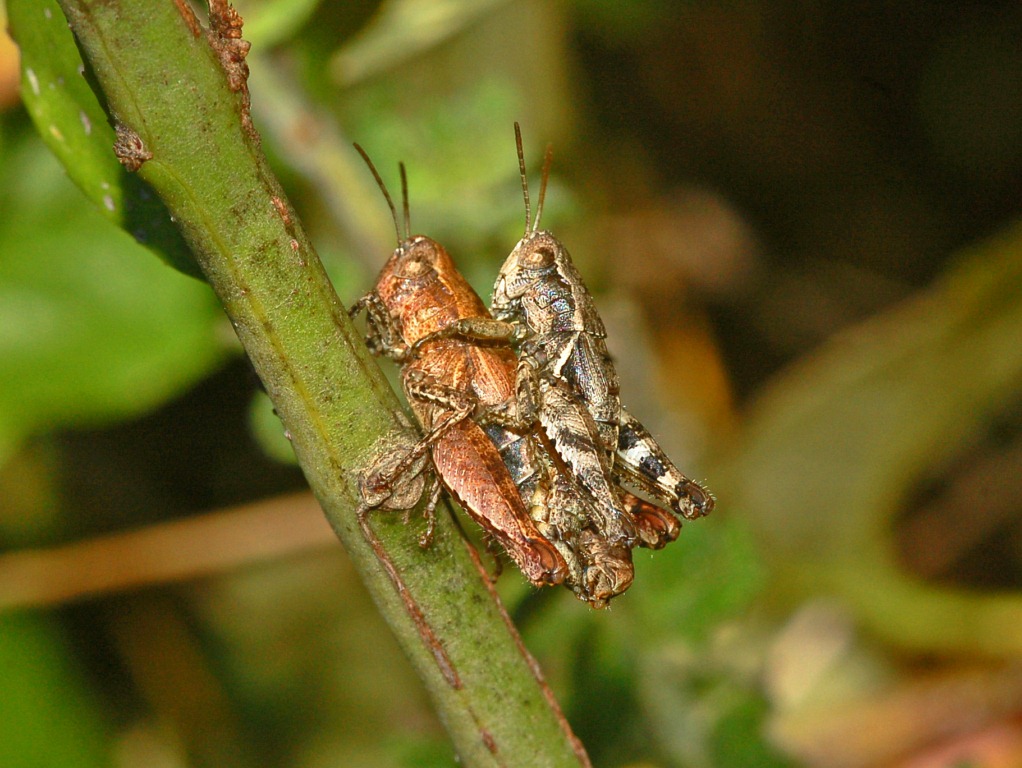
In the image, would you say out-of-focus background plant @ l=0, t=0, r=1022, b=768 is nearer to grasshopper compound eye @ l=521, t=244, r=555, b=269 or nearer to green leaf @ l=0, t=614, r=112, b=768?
green leaf @ l=0, t=614, r=112, b=768

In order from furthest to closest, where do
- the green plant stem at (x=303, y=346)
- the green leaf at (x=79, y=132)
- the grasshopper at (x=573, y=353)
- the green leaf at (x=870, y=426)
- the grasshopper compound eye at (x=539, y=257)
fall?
the green leaf at (x=870, y=426), the grasshopper compound eye at (x=539, y=257), the grasshopper at (x=573, y=353), the green leaf at (x=79, y=132), the green plant stem at (x=303, y=346)

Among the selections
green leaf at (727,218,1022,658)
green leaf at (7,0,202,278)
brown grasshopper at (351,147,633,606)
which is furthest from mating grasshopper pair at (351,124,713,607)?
green leaf at (727,218,1022,658)

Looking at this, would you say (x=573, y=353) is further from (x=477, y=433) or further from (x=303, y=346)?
(x=303, y=346)

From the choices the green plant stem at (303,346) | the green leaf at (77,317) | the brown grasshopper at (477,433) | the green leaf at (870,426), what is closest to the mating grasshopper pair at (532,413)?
the brown grasshopper at (477,433)

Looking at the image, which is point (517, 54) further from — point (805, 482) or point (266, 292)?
point (266, 292)

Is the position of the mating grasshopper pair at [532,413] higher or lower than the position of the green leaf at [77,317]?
lower

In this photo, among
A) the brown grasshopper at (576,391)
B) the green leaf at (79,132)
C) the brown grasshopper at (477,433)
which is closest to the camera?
the green leaf at (79,132)

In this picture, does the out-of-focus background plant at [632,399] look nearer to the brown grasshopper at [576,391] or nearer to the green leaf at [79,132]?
the green leaf at [79,132]

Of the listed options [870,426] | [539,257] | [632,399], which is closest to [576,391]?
[539,257]
